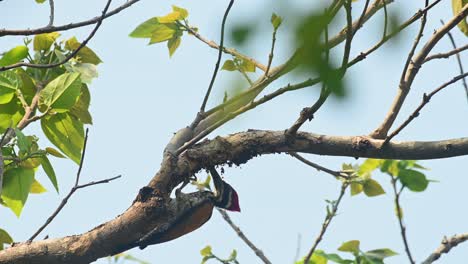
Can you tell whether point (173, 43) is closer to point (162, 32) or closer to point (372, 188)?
point (162, 32)

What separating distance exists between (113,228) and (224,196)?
0.52 meters

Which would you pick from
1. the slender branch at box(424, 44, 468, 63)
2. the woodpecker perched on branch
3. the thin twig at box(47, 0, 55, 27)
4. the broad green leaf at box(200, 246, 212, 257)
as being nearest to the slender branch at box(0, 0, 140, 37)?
the thin twig at box(47, 0, 55, 27)

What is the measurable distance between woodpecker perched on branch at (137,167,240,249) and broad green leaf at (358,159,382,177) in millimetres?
822

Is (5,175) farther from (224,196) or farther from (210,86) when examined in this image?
(210,86)

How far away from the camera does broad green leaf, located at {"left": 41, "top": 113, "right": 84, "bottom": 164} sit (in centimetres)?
289

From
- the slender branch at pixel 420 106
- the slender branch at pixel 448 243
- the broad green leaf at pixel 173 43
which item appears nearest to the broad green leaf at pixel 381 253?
the slender branch at pixel 448 243

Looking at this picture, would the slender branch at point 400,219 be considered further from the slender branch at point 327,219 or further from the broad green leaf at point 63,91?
the broad green leaf at point 63,91

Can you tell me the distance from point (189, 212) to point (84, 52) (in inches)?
40.9

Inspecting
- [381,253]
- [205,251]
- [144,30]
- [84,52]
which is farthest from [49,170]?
[381,253]

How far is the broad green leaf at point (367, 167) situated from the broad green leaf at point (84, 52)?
121cm

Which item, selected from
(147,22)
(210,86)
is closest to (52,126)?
(147,22)

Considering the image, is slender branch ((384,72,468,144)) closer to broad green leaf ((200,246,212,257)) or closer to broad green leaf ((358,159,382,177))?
broad green leaf ((358,159,382,177))

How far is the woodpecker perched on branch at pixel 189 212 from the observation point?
245cm

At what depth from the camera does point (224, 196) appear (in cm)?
273
